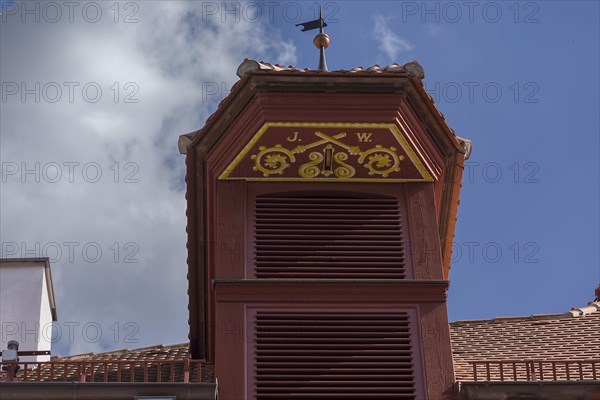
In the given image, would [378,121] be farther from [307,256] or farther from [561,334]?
[561,334]

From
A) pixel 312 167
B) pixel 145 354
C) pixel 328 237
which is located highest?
pixel 312 167

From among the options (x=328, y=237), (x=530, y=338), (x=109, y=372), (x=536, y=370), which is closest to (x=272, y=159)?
(x=328, y=237)

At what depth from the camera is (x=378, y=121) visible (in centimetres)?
1948

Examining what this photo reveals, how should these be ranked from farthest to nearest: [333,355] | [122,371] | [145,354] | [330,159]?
[145,354]
[330,159]
[122,371]
[333,355]

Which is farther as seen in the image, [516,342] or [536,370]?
[516,342]

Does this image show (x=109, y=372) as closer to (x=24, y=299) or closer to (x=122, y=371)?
(x=122, y=371)

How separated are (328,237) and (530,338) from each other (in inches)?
158

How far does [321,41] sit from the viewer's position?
22.0 metres

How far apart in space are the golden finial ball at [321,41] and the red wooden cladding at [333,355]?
4811 mm

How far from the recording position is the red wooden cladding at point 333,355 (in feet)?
59.3

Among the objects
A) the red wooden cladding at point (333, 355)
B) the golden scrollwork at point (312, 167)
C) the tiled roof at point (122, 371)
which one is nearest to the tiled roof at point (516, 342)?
the tiled roof at point (122, 371)

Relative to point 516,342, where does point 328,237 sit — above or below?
above

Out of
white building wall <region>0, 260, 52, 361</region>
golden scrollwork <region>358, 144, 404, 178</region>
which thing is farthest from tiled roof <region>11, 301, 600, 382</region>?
golden scrollwork <region>358, 144, 404, 178</region>

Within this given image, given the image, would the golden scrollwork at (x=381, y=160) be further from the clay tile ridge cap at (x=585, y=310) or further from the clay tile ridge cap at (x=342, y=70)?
the clay tile ridge cap at (x=585, y=310)
